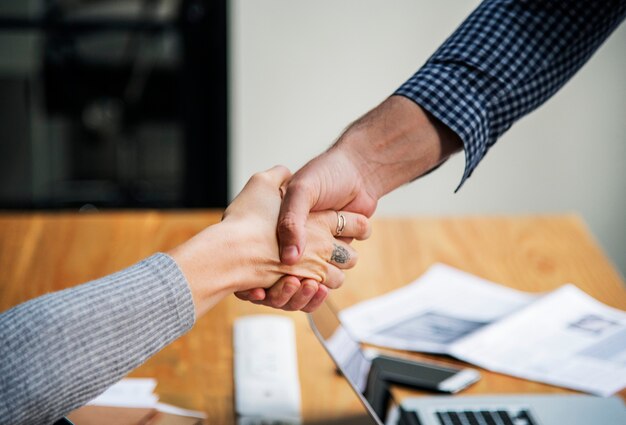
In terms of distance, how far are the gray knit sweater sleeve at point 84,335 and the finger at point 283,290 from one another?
0.23m

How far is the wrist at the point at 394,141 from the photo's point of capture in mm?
1356

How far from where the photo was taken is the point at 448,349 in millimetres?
1319

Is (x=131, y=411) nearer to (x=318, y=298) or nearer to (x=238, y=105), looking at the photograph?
(x=318, y=298)

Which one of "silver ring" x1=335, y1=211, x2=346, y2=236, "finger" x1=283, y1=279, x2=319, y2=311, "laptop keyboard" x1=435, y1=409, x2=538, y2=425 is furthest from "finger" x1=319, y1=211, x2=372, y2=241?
"laptop keyboard" x1=435, y1=409, x2=538, y2=425

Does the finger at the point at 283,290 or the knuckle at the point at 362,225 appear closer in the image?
the finger at the point at 283,290

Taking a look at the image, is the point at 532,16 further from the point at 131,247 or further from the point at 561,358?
the point at 131,247

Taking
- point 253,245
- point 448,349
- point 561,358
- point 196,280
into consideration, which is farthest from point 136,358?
point 561,358

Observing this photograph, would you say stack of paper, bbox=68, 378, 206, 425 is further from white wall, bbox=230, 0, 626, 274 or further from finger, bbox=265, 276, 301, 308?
white wall, bbox=230, 0, 626, 274

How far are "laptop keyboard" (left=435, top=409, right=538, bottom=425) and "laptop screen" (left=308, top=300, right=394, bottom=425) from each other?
0.08 meters

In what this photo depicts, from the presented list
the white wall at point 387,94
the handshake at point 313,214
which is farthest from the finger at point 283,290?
the white wall at point 387,94

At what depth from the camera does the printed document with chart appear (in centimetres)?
128

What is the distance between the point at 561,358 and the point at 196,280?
1.80 ft

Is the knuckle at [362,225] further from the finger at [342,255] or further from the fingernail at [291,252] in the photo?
the fingernail at [291,252]

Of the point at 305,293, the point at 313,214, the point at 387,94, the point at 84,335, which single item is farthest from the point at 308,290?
the point at 387,94
